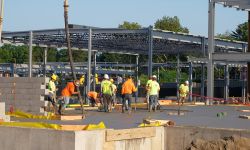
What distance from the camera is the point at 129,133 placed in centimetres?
1464

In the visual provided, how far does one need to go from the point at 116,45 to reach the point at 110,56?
53.3m

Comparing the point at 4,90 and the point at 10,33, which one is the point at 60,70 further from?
the point at 4,90

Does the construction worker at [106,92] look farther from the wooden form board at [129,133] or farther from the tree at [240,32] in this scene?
the tree at [240,32]

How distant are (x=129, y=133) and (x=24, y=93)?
8418mm

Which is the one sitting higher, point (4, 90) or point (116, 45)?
point (116, 45)

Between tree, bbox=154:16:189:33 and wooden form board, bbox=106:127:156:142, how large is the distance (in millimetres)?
70362

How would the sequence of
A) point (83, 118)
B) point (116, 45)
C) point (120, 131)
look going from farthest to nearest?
1. point (116, 45)
2. point (83, 118)
3. point (120, 131)

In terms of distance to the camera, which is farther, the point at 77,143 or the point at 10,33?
the point at 10,33

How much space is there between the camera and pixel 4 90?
2238cm

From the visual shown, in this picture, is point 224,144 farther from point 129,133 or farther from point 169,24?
point 169,24

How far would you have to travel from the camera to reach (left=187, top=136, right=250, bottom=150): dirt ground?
14102 mm

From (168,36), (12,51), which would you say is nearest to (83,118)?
(168,36)

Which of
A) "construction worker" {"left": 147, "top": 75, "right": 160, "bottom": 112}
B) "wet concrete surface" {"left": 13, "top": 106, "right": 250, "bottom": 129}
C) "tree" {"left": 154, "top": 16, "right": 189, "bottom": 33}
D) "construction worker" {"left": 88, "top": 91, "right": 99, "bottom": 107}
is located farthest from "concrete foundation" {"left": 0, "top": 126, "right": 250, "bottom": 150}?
"tree" {"left": 154, "top": 16, "right": 189, "bottom": 33}

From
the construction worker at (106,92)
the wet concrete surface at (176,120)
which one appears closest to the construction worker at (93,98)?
the construction worker at (106,92)
